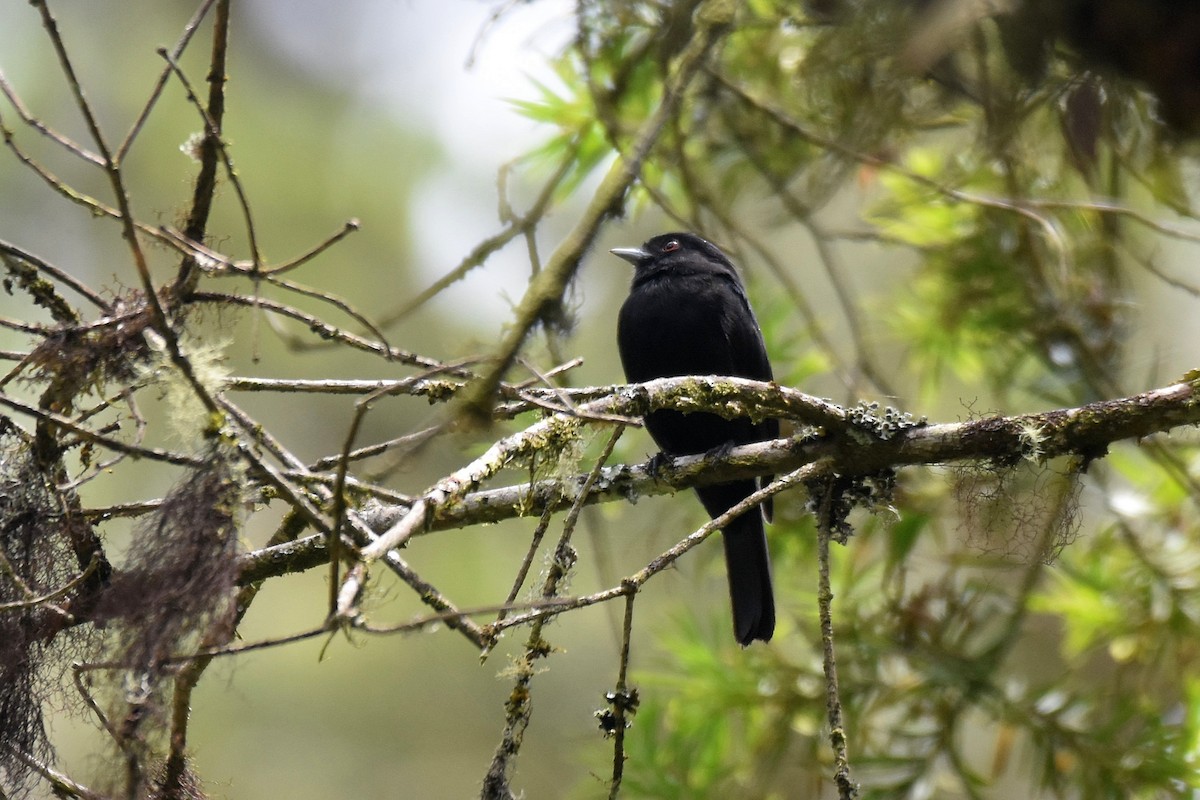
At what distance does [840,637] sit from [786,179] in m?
1.93

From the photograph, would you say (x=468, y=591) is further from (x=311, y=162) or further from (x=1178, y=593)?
(x=1178, y=593)

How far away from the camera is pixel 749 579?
13.7 feet

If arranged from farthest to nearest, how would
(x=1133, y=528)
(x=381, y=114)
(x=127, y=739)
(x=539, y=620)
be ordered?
(x=381, y=114) → (x=1133, y=528) → (x=539, y=620) → (x=127, y=739)

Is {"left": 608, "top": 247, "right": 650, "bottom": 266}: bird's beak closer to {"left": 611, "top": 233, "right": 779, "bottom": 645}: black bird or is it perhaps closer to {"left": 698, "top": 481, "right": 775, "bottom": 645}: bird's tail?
{"left": 611, "top": 233, "right": 779, "bottom": 645}: black bird

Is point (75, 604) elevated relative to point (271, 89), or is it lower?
lower

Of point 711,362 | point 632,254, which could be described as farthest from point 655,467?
point 632,254

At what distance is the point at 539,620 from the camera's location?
2.17 meters

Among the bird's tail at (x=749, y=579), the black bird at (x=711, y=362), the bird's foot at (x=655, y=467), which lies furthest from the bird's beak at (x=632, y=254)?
the bird's foot at (x=655, y=467)

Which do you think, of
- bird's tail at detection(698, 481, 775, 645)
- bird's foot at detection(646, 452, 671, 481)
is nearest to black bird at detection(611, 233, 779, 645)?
bird's tail at detection(698, 481, 775, 645)

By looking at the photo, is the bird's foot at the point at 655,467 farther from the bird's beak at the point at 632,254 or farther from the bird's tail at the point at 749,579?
the bird's beak at the point at 632,254

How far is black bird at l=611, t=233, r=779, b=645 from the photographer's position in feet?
13.7

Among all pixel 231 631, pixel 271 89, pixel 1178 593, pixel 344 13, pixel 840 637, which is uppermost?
pixel 344 13

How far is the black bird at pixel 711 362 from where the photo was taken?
13.7ft

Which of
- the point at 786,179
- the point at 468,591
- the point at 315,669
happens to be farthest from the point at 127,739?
the point at 315,669
